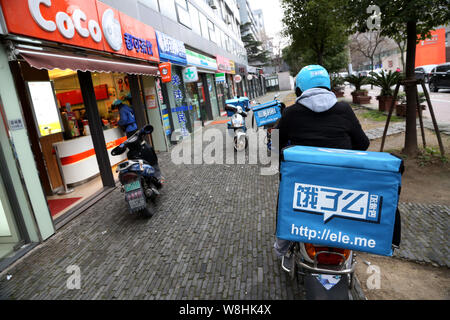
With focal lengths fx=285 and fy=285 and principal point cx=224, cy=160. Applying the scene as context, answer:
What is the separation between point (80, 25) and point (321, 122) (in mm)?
5580

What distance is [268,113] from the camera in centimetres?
694

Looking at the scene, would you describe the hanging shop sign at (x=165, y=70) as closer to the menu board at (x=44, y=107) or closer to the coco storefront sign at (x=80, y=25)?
the coco storefront sign at (x=80, y=25)

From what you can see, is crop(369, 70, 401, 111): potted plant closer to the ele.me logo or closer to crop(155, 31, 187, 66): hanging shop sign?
crop(155, 31, 187, 66): hanging shop sign

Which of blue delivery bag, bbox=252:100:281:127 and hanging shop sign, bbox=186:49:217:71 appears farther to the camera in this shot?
hanging shop sign, bbox=186:49:217:71

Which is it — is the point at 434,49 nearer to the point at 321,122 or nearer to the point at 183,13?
the point at 183,13

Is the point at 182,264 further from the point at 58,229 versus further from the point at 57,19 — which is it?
the point at 57,19

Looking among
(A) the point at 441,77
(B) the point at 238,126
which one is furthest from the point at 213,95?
(A) the point at 441,77

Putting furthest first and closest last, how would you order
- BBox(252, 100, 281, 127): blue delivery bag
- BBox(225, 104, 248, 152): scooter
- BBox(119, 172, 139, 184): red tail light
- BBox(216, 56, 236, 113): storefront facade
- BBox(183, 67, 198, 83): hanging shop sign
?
BBox(216, 56, 236, 113): storefront facade, BBox(183, 67, 198, 83): hanging shop sign, BBox(225, 104, 248, 152): scooter, BBox(252, 100, 281, 127): blue delivery bag, BBox(119, 172, 139, 184): red tail light

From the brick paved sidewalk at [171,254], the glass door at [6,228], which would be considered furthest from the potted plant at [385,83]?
the glass door at [6,228]

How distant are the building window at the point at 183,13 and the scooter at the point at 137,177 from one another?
1004 cm

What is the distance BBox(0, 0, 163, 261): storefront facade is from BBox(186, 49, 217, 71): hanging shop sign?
14.0 feet

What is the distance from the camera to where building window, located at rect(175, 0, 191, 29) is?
519 inches

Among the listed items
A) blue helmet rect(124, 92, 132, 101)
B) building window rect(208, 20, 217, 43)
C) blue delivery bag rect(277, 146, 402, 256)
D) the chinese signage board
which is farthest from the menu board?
the chinese signage board

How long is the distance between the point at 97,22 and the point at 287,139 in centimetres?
594
